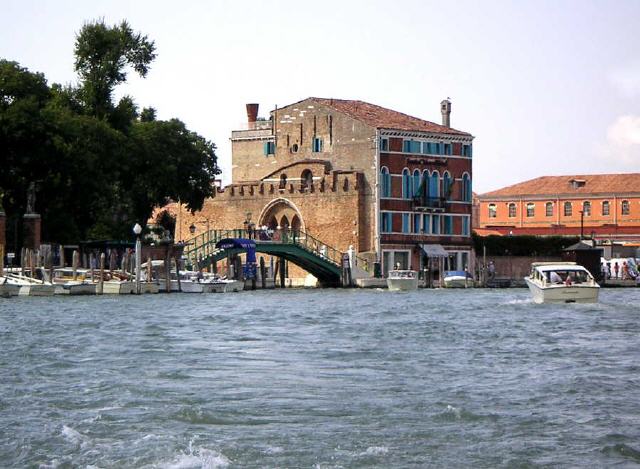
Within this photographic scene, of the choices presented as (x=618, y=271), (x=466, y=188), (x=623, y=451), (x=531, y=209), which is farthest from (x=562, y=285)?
(x=531, y=209)

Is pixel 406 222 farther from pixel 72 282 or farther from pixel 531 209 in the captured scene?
pixel 72 282

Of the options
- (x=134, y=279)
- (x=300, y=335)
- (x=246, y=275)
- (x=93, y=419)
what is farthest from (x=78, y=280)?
(x=93, y=419)

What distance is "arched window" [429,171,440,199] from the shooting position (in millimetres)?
85062

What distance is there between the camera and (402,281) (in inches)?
2874

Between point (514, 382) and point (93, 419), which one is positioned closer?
point (93, 419)

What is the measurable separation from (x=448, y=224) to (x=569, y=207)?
25.2m

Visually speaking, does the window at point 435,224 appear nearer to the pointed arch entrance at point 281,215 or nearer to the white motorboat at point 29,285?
the pointed arch entrance at point 281,215

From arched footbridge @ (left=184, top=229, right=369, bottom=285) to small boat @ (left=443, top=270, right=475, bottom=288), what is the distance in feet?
14.3

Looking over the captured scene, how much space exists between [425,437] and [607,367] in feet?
27.6

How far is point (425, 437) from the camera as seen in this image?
1736 cm

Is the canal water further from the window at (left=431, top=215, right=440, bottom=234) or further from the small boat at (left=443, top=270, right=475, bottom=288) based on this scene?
the window at (left=431, top=215, right=440, bottom=234)

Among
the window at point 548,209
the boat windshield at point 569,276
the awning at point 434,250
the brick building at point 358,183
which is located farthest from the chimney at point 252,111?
the boat windshield at point 569,276

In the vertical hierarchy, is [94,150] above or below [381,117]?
below

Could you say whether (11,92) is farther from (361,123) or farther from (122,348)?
(122,348)
